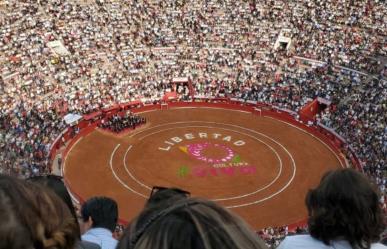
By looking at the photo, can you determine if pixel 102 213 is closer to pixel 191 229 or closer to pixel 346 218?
pixel 346 218

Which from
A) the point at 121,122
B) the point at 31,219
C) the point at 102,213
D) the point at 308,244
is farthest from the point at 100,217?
the point at 121,122

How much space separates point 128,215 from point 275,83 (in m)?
23.0

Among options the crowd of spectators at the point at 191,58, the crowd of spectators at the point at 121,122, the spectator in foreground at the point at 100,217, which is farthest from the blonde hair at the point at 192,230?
the crowd of spectators at the point at 121,122

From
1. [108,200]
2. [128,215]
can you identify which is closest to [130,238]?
[108,200]

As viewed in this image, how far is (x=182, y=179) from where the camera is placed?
37.8m

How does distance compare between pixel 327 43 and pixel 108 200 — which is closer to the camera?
pixel 108 200

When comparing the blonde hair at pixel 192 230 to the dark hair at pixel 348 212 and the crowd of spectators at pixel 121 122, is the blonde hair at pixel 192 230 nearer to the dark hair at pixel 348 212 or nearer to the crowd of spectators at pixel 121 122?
the dark hair at pixel 348 212

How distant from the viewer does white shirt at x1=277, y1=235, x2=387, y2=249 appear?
5.40 meters

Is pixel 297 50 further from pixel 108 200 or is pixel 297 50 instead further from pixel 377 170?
pixel 108 200

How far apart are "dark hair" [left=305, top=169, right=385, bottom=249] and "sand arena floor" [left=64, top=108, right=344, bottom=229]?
27604 millimetres

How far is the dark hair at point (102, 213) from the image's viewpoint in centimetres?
910

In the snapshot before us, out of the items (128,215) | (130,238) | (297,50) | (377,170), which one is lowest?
(128,215)

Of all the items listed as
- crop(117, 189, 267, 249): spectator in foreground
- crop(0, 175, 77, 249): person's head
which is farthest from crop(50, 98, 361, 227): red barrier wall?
crop(117, 189, 267, 249): spectator in foreground

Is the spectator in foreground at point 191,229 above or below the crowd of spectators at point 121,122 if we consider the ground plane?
above
